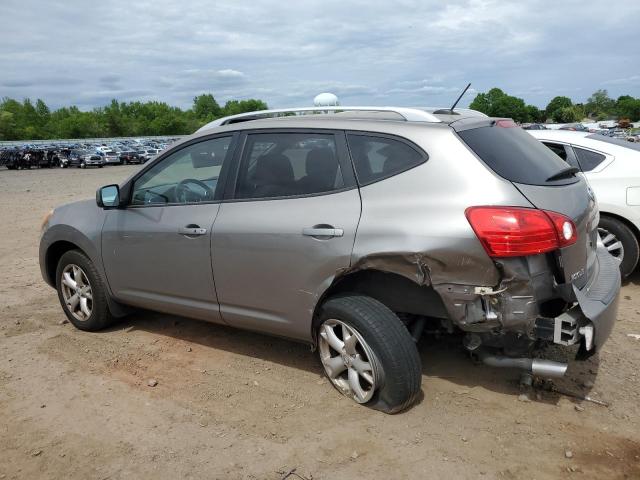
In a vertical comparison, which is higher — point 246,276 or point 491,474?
point 246,276

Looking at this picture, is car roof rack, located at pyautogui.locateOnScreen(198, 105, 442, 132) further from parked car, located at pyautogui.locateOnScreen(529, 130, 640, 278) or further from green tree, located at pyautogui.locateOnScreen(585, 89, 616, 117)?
green tree, located at pyautogui.locateOnScreen(585, 89, 616, 117)

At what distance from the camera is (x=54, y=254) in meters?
5.07

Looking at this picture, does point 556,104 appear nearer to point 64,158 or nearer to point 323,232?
point 64,158

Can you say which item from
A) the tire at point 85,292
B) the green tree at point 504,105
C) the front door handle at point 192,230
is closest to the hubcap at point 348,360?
the front door handle at point 192,230

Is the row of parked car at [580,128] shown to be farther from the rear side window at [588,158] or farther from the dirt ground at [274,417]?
the dirt ground at [274,417]

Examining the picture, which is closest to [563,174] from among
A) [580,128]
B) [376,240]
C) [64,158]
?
[376,240]

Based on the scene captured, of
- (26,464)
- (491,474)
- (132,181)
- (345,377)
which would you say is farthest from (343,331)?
(132,181)

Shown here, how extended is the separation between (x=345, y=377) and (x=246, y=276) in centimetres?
92

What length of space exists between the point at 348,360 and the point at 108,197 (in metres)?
2.38

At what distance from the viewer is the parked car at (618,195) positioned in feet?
18.1

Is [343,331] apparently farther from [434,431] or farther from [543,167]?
[543,167]

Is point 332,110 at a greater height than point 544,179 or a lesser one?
greater

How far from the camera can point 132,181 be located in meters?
4.35

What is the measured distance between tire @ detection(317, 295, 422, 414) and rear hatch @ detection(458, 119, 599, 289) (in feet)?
3.08
